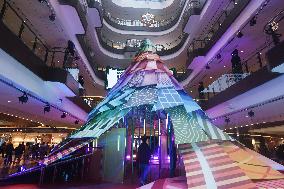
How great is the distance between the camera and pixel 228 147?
128 inches

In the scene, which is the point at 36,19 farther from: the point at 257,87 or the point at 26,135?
the point at 26,135

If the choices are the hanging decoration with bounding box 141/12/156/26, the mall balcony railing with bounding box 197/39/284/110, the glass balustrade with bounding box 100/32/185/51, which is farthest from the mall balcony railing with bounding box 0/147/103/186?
the hanging decoration with bounding box 141/12/156/26

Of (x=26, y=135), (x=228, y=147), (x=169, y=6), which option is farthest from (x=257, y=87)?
(x=26, y=135)

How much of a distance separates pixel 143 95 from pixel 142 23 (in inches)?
847

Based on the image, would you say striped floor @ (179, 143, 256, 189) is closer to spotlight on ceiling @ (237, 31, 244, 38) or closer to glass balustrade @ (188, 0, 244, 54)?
spotlight on ceiling @ (237, 31, 244, 38)

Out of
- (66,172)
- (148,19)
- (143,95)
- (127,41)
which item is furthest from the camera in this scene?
(127,41)

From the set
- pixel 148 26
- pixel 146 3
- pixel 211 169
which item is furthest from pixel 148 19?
pixel 211 169

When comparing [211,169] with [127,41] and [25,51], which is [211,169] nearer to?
[25,51]

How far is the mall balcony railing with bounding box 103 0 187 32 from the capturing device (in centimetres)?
2192

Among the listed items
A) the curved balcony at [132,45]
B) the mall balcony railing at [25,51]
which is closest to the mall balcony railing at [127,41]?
the curved balcony at [132,45]

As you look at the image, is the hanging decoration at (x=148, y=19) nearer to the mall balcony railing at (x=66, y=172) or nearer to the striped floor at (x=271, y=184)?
the mall balcony railing at (x=66, y=172)

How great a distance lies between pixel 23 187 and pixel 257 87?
336 inches

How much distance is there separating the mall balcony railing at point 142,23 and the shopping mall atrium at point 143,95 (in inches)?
5.0

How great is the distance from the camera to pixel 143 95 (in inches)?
146
